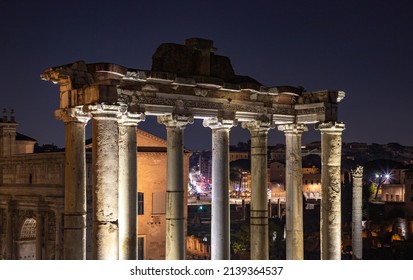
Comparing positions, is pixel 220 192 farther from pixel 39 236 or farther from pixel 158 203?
pixel 158 203

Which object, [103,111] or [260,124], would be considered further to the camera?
[260,124]

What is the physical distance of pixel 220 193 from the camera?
19.9 metres

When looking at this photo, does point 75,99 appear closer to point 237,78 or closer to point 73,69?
point 73,69

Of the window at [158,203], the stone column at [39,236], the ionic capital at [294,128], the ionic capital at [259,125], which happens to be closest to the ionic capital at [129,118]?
the ionic capital at [259,125]

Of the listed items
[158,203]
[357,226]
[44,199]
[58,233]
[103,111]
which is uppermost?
[103,111]

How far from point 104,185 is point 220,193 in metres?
5.48

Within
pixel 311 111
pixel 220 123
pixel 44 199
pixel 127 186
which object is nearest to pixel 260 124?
pixel 220 123

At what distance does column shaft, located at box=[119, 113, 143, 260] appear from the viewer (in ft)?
56.3

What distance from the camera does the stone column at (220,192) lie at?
64.9 ft

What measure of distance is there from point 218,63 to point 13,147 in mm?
32679

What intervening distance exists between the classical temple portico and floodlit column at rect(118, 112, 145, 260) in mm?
27

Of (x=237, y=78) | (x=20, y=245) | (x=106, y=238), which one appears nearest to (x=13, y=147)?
(x=20, y=245)

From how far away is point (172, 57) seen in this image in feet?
60.7

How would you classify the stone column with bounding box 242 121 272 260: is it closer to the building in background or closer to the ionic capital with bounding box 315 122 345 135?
the ionic capital with bounding box 315 122 345 135
